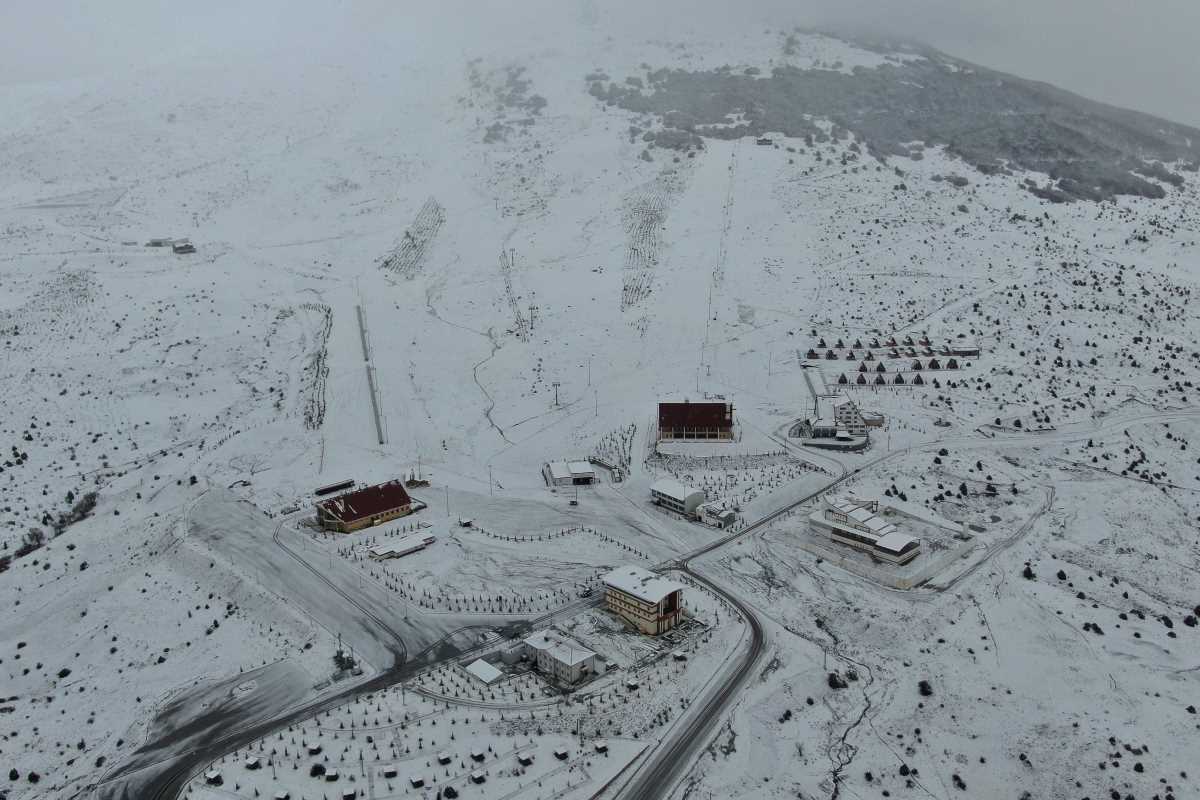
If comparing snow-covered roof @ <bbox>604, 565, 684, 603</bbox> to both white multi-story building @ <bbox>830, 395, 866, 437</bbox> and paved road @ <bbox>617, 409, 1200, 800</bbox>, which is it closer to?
paved road @ <bbox>617, 409, 1200, 800</bbox>

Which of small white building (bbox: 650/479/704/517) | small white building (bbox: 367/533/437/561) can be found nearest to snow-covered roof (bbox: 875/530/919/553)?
small white building (bbox: 650/479/704/517)

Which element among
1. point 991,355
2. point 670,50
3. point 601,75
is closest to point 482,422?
point 991,355

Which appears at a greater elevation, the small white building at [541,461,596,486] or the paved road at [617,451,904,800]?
the paved road at [617,451,904,800]

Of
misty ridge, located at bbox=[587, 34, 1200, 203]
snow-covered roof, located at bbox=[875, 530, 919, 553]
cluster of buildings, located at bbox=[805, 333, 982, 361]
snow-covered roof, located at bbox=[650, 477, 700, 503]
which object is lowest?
snow-covered roof, located at bbox=[650, 477, 700, 503]

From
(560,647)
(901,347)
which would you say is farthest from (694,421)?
(560,647)

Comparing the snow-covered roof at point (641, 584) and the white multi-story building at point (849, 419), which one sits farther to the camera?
the white multi-story building at point (849, 419)

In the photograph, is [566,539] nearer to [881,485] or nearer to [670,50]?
[881,485]

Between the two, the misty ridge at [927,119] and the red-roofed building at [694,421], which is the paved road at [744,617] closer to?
the red-roofed building at [694,421]

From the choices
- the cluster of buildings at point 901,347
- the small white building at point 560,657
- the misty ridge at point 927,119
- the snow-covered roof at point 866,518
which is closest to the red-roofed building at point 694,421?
the snow-covered roof at point 866,518
